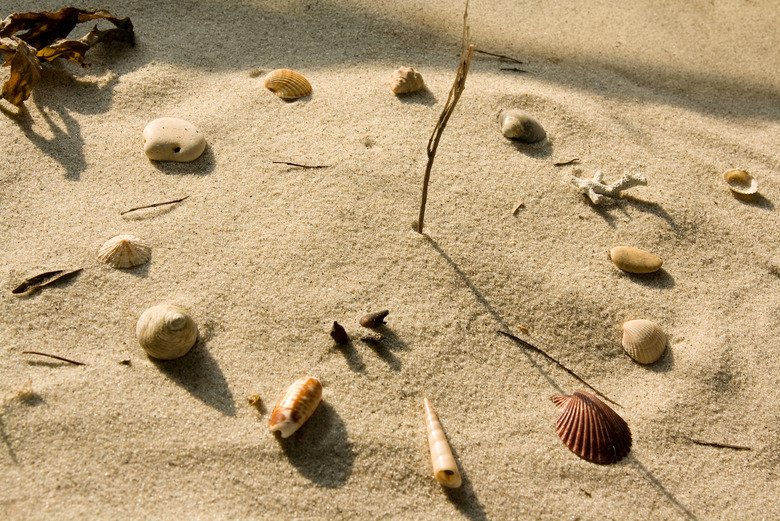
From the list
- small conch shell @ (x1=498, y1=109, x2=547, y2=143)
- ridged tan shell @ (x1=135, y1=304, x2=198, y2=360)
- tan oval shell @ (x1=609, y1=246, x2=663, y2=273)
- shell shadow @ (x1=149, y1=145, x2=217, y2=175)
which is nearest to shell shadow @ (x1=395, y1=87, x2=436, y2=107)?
small conch shell @ (x1=498, y1=109, x2=547, y2=143)

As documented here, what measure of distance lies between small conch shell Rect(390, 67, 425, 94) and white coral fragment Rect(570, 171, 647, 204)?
0.87m

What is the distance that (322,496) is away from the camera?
1444 millimetres

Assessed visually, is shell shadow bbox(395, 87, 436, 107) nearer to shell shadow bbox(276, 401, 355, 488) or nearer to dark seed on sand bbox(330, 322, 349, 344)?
dark seed on sand bbox(330, 322, 349, 344)

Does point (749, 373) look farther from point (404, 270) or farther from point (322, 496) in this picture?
point (322, 496)

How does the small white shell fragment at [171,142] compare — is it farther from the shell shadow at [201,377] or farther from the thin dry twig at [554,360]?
the thin dry twig at [554,360]

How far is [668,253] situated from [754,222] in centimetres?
50

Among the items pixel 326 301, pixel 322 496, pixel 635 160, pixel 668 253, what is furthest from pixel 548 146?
pixel 322 496

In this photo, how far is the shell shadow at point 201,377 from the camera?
5.23ft


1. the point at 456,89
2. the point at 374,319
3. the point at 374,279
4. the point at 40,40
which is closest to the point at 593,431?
the point at 374,319

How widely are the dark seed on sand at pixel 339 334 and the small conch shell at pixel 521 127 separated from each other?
1289 millimetres

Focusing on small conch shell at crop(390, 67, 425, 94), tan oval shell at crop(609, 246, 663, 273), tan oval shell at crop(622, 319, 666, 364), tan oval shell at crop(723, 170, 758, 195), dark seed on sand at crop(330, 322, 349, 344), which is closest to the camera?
dark seed on sand at crop(330, 322, 349, 344)

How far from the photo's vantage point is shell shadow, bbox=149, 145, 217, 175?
221 cm

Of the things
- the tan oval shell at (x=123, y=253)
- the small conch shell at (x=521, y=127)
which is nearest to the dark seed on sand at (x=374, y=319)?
the tan oval shell at (x=123, y=253)

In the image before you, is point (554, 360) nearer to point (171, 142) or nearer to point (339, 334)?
point (339, 334)
